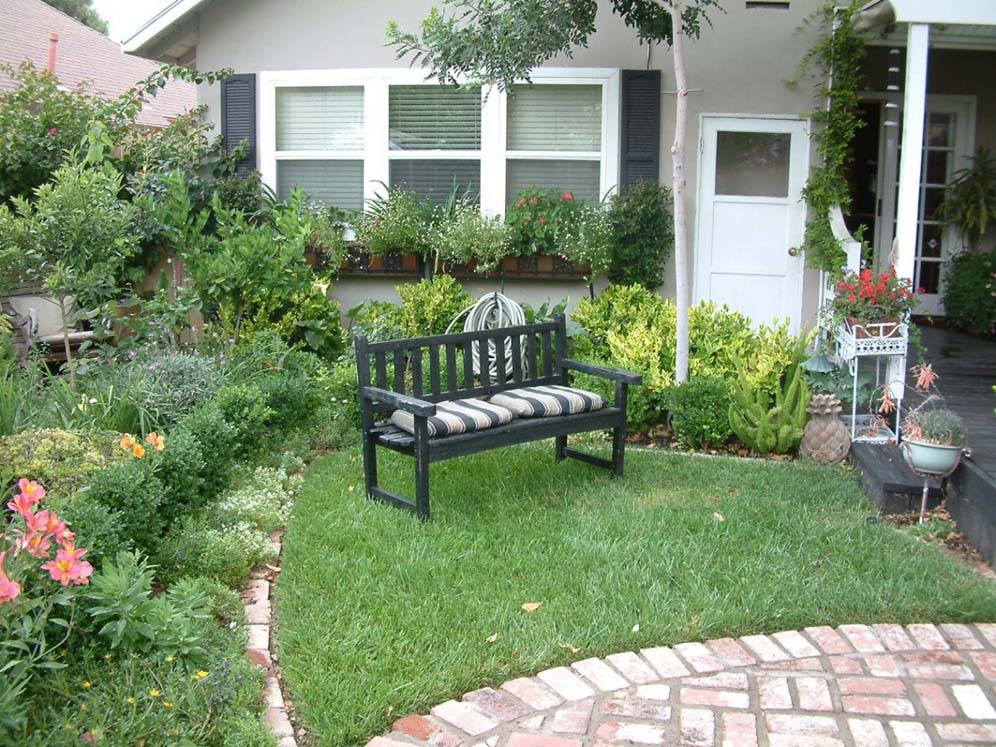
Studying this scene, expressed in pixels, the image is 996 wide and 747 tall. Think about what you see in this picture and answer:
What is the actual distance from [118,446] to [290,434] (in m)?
2.16

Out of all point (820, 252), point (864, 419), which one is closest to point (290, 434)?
point (864, 419)

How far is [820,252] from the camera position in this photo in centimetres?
850

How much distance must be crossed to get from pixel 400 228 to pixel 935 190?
19.2 feet

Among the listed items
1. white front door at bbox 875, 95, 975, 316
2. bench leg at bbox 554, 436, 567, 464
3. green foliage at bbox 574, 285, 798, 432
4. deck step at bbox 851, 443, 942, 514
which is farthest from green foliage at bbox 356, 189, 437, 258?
white front door at bbox 875, 95, 975, 316

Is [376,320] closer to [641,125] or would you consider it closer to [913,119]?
[641,125]

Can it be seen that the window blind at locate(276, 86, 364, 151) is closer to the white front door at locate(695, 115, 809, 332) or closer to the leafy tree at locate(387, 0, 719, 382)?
the leafy tree at locate(387, 0, 719, 382)

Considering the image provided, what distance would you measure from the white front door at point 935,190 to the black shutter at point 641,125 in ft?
10.2

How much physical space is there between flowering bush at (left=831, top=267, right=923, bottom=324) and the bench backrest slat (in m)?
1.87

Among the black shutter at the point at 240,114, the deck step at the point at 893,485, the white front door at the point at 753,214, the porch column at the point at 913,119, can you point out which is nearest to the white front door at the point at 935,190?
the white front door at the point at 753,214

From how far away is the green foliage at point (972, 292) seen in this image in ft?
32.0

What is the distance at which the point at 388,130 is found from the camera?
30.9ft

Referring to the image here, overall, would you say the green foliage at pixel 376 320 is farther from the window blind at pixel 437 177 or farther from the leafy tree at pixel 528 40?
the leafy tree at pixel 528 40

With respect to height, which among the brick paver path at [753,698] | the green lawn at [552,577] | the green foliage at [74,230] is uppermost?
the green foliage at [74,230]

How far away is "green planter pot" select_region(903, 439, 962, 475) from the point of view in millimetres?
5457
